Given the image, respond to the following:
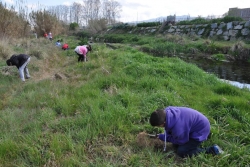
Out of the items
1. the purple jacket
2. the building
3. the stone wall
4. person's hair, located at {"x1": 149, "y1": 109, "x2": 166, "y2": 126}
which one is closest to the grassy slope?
the purple jacket

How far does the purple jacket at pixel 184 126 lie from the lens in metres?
2.39

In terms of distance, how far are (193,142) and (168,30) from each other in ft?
64.7

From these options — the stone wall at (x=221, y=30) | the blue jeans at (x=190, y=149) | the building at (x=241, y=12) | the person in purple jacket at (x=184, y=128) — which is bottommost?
the blue jeans at (x=190, y=149)

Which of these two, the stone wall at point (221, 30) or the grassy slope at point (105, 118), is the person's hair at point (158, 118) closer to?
the grassy slope at point (105, 118)

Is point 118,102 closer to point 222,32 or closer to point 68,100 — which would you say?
point 68,100

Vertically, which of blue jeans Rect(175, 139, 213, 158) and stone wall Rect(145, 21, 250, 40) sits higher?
stone wall Rect(145, 21, 250, 40)

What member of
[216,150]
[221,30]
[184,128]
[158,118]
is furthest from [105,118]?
[221,30]

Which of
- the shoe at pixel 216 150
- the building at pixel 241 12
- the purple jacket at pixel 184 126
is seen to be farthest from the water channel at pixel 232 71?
the building at pixel 241 12

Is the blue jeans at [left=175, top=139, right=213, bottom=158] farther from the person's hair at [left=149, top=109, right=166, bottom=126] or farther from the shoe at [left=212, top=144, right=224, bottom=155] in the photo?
the person's hair at [left=149, top=109, right=166, bottom=126]

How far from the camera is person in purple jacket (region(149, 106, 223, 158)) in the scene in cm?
237

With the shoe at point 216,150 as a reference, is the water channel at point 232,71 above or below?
above

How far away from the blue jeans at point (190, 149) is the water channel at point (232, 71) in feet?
15.9

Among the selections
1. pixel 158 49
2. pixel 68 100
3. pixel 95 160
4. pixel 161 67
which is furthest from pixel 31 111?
pixel 158 49

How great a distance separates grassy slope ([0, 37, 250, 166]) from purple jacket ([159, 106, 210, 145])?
0.88 ft
